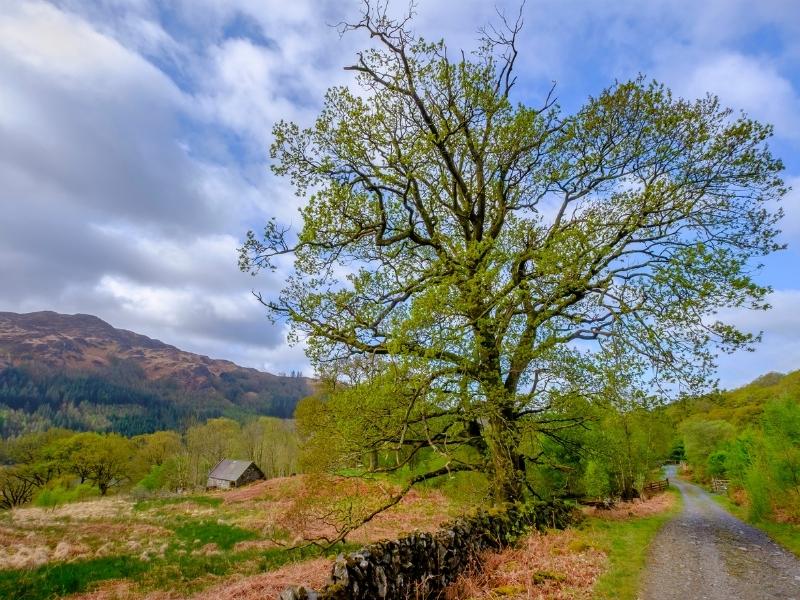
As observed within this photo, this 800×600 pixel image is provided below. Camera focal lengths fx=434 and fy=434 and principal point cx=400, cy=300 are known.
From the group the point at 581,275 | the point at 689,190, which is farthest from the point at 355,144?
the point at 689,190

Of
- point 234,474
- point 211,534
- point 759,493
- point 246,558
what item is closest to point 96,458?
point 234,474

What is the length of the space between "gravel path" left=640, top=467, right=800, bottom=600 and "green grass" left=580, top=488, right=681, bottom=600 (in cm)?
26

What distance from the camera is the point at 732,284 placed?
11.6 m

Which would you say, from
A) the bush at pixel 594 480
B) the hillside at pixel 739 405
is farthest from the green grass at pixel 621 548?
the bush at pixel 594 480

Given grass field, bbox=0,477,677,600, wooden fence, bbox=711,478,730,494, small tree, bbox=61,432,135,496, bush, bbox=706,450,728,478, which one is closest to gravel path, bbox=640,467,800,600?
grass field, bbox=0,477,677,600

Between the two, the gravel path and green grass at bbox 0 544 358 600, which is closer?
the gravel path

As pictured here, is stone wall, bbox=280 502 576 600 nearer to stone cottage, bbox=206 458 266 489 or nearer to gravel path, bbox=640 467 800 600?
gravel path, bbox=640 467 800 600

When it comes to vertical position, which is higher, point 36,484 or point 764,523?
point 764,523

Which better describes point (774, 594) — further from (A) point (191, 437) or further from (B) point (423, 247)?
(A) point (191, 437)

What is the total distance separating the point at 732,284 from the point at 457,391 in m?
7.97

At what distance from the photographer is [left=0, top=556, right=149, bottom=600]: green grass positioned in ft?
47.1

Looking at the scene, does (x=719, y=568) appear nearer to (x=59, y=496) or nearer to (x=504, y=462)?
(x=504, y=462)

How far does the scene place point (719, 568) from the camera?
1102 centimetres

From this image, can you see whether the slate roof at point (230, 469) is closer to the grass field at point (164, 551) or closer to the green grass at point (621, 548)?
the grass field at point (164, 551)
